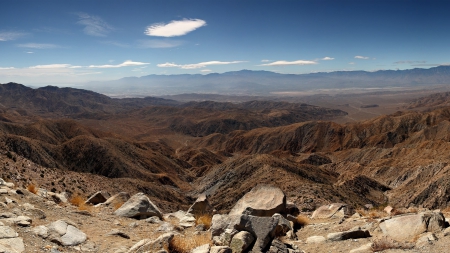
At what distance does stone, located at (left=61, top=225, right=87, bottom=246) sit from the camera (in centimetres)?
812

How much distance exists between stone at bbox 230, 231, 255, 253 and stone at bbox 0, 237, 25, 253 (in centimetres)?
482

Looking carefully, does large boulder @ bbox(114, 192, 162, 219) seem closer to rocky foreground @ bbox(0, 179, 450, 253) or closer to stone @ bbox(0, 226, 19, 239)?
rocky foreground @ bbox(0, 179, 450, 253)

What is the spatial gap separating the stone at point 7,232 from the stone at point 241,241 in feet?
17.4

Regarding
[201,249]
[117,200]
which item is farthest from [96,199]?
[201,249]

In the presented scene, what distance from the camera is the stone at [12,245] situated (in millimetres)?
6430

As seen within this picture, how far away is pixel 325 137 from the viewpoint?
368 ft

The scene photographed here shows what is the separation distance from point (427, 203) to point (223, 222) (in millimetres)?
36079

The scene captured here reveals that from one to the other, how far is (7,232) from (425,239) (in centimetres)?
1026

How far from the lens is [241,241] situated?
7.75m

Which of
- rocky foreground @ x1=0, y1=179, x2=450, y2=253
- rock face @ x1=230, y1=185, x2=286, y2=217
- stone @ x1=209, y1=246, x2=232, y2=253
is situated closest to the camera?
stone @ x1=209, y1=246, x2=232, y2=253

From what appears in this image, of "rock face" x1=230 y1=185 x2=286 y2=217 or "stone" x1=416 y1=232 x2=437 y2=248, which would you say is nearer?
"stone" x1=416 y1=232 x2=437 y2=248

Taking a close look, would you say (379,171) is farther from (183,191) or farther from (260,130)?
(260,130)

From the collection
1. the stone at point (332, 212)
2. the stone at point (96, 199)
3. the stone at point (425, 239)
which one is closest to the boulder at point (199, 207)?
the stone at point (96, 199)

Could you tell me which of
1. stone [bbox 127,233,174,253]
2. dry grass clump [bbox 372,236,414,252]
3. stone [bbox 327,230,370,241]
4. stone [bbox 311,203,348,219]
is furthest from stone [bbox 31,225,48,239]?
stone [bbox 311,203,348,219]
